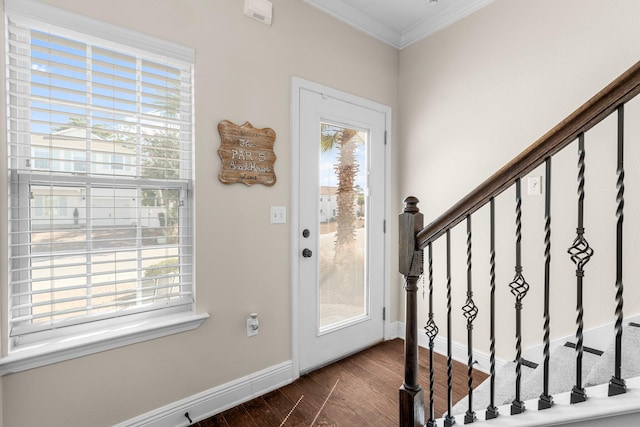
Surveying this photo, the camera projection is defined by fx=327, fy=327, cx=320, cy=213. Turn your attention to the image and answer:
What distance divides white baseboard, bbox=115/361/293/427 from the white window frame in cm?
42

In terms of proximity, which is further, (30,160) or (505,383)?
(505,383)

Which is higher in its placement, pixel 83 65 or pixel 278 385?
pixel 83 65

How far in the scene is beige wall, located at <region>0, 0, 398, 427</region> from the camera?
1.56 metres

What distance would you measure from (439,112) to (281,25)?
54.9 inches

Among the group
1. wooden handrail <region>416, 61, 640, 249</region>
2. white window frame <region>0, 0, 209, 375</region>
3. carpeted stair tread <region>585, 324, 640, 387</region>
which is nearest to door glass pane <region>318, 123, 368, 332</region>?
white window frame <region>0, 0, 209, 375</region>

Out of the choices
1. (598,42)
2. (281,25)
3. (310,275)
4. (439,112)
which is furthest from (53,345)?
(598,42)

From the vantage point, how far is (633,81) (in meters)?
0.88

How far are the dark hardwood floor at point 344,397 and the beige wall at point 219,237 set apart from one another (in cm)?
21

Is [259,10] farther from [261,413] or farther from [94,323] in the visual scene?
[261,413]

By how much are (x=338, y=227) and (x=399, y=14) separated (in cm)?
178

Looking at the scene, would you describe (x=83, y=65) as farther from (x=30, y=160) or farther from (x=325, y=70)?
(x=325, y=70)

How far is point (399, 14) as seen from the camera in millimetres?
2621

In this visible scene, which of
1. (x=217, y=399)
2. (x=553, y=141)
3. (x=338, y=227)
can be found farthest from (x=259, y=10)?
(x=217, y=399)

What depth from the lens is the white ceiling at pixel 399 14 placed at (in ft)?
7.99
